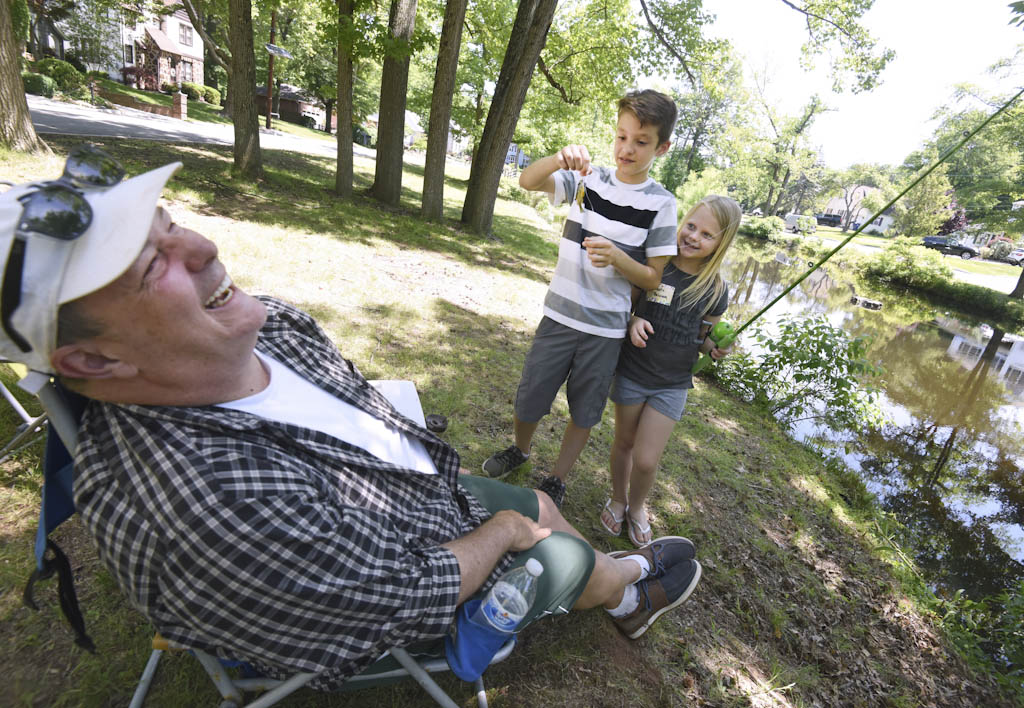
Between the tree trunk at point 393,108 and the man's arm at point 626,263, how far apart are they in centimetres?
815

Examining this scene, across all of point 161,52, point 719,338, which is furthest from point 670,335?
point 161,52

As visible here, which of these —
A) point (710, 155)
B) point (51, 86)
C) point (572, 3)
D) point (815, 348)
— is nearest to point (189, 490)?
point (815, 348)

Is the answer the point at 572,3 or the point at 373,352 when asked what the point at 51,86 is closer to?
the point at 572,3

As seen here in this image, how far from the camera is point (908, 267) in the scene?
22.2m

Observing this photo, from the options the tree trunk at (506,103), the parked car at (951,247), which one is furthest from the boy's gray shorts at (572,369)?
the parked car at (951,247)

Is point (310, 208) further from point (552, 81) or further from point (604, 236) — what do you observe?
point (604, 236)

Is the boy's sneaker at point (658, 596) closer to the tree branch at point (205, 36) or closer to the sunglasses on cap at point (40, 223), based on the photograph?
the sunglasses on cap at point (40, 223)

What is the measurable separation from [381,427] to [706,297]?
1.81 meters

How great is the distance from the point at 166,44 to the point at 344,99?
34702 millimetres

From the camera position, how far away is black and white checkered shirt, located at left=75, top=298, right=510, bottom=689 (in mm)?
1129

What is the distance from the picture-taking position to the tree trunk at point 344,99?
8.49 meters

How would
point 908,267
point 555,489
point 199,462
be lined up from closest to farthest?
point 199,462
point 555,489
point 908,267

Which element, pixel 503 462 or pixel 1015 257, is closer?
pixel 503 462

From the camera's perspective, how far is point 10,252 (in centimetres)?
102
